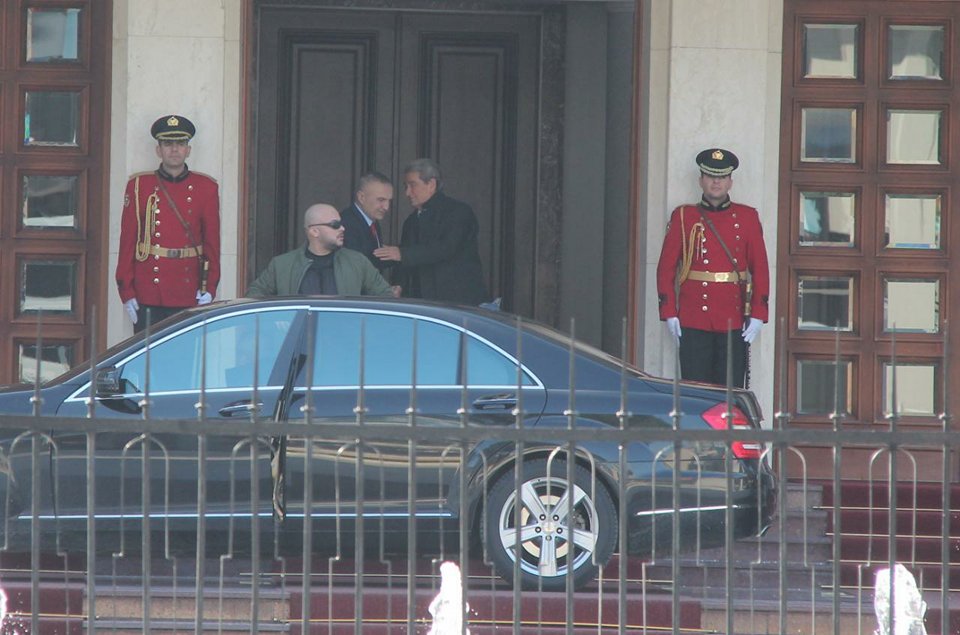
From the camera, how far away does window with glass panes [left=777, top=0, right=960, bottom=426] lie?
483 inches

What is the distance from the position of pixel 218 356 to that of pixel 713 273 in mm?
3928

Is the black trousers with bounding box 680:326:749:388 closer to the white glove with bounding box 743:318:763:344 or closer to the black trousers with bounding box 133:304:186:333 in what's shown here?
the white glove with bounding box 743:318:763:344

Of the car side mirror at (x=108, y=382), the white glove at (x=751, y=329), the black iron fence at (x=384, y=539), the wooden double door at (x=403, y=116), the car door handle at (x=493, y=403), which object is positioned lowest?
the black iron fence at (x=384, y=539)

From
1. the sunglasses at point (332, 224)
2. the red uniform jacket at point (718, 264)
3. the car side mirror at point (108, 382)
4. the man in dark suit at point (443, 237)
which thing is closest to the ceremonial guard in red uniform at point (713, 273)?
the red uniform jacket at point (718, 264)

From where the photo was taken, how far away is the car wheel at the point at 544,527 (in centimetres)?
762

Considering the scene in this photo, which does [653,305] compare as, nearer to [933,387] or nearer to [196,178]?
[933,387]

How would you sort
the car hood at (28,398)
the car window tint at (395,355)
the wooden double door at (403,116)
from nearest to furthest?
the car hood at (28,398), the car window tint at (395,355), the wooden double door at (403,116)

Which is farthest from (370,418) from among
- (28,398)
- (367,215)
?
(367,215)

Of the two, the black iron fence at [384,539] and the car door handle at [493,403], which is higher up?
the car door handle at [493,403]

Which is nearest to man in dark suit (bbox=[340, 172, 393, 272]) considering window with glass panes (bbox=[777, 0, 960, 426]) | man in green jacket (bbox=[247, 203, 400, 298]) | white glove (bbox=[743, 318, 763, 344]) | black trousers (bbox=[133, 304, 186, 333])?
black trousers (bbox=[133, 304, 186, 333])

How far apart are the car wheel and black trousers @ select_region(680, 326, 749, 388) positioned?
3260 millimetres

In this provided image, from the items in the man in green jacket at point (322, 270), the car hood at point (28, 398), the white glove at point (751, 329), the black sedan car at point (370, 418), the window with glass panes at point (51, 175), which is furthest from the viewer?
the window with glass panes at point (51, 175)

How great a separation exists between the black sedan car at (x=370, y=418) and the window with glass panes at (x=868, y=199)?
3.59 m

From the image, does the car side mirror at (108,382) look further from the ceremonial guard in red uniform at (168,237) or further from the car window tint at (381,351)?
the ceremonial guard in red uniform at (168,237)
